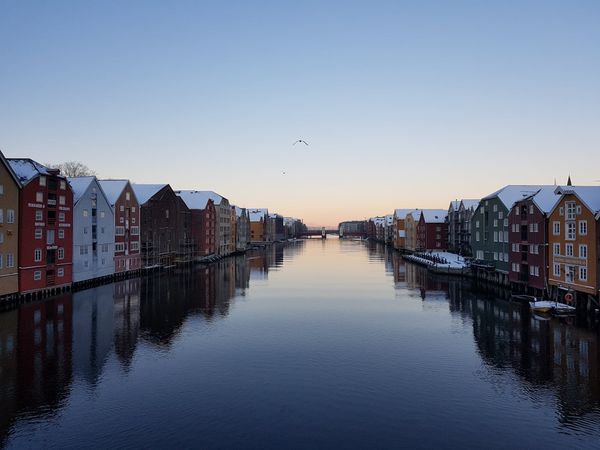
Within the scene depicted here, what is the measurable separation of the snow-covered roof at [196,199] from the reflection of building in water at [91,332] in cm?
5783

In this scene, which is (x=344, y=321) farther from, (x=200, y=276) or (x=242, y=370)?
(x=200, y=276)

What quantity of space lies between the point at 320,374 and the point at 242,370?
4980mm

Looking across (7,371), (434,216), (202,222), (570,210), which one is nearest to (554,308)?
(570,210)

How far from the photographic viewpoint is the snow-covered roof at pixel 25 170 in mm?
53125

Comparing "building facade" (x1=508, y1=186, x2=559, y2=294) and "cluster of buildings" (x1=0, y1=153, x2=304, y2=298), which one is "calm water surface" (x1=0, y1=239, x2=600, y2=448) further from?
"building facade" (x1=508, y1=186, x2=559, y2=294)

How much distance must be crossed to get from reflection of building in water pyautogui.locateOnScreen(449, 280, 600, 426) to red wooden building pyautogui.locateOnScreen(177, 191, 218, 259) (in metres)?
77.4

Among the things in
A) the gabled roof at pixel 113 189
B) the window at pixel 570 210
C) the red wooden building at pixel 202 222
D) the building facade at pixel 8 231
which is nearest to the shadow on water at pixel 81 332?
the building facade at pixel 8 231

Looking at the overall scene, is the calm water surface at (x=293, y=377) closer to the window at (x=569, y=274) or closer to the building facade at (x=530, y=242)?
the window at (x=569, y=274)

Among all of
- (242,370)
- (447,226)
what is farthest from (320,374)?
(447,226)

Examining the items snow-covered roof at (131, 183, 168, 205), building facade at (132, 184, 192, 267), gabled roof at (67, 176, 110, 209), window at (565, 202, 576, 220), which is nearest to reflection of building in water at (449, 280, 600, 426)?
window at (565, 202, 576, 220)

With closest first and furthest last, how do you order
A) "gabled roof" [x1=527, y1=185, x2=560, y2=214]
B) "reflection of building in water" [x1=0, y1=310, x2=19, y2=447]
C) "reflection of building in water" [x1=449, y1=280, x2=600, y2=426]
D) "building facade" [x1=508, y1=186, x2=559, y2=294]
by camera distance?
"reflection of building in water" [x1=0, y1=310, x2=19, y2=447] → "reflection of building in water" [x1=449, y1=280, x2=600, y2=426] → "building facade" [x1=508, y1=186, x2=559, y2=294] → "gabled roof" [x1=527, y1=185, x2=560, y2=214]

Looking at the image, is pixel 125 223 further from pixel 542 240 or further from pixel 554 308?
pixel 554 308

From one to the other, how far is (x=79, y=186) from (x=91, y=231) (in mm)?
7020

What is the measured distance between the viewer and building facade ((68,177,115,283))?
63812mm
